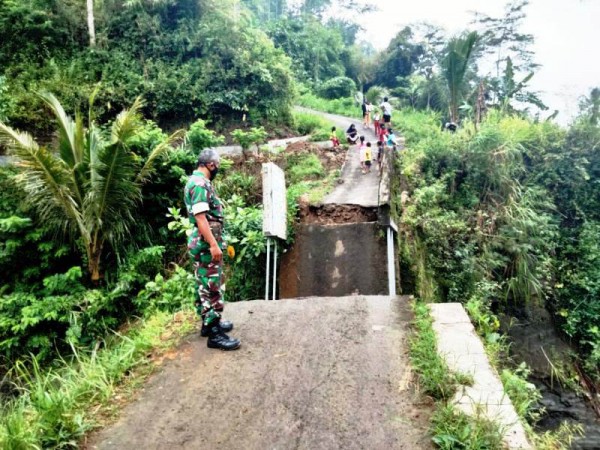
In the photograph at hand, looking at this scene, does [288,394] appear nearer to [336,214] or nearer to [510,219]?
[336,214]

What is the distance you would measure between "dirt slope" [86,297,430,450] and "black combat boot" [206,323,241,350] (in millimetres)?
60

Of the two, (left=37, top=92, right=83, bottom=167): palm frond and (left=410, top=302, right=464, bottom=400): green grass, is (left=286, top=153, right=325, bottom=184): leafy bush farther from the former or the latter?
(left=410, top=302, right=464, bottom=400): green grass

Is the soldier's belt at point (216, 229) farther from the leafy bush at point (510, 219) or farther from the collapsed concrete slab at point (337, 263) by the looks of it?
the leafy bush at point (510, 219)

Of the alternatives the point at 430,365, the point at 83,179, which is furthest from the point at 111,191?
the point at 430,365

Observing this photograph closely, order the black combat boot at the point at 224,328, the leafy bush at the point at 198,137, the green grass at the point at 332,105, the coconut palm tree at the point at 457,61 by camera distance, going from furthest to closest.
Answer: the green grass at the point at 332,105, the coconut palm tree at the point at 457,61, the leafy bush at the point at 198,137, the black combat boot at the point at 224,328

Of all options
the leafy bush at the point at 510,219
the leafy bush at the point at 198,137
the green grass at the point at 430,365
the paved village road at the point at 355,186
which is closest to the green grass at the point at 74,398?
the green grass at the point at 430,365

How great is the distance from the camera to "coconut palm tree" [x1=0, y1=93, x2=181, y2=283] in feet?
21.6

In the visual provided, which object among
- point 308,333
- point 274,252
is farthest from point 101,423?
point 274,252

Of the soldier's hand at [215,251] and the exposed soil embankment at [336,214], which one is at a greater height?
the soldier's hand at [215,251]

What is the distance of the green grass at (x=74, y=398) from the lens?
8.12ft

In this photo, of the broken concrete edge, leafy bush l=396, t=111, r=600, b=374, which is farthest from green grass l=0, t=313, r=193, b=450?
leafy bush l=396, t=111, r=600, b=374

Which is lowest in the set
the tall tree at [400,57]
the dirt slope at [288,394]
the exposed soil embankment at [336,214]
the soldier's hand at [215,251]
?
the dirt slope at [288,394]

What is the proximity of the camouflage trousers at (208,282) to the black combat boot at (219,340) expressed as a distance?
11cm

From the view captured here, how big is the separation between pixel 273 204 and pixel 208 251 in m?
2.54
